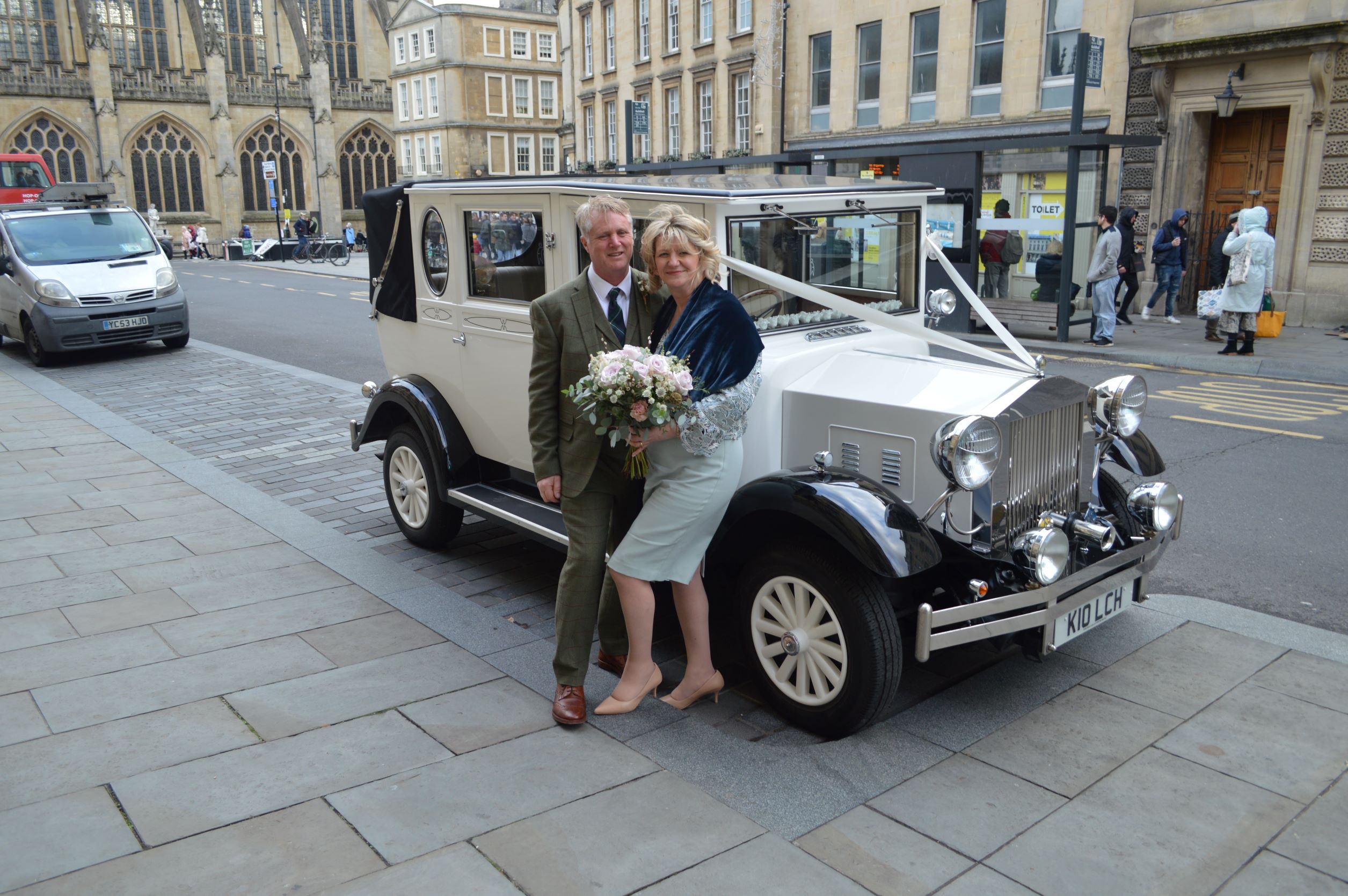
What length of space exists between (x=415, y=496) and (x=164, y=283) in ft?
35.1

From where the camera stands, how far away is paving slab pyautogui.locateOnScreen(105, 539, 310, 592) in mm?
5648

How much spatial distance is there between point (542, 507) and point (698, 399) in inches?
71.1

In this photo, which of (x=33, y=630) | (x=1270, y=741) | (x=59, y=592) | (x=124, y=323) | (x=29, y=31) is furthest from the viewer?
(x=29, y=31)

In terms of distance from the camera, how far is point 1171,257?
17.0 m

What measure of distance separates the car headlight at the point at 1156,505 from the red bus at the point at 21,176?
3353 cm

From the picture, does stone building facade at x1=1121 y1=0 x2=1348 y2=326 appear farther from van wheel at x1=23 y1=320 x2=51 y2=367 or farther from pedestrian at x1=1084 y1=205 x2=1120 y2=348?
van wheel at x1=23 y1=320 x2=51 y2=367

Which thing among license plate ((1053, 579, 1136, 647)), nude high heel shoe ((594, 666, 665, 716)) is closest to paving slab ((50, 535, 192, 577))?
nude high heel shoe ((594, 666, 665, 716))

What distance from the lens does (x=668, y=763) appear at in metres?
3.70

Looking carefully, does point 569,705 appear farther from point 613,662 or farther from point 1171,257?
point 1171,257

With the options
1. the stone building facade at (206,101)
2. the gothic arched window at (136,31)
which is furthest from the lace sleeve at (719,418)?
the gothic arched window at (136,31)

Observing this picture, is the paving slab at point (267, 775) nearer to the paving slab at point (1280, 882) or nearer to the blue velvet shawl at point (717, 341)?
the blue velvet shawl at point (717, 341)

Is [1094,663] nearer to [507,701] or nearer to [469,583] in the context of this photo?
[507,701]

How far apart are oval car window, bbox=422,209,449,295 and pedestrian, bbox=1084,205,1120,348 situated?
38.2ft

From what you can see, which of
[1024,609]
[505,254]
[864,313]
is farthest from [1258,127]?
[1024,609]
